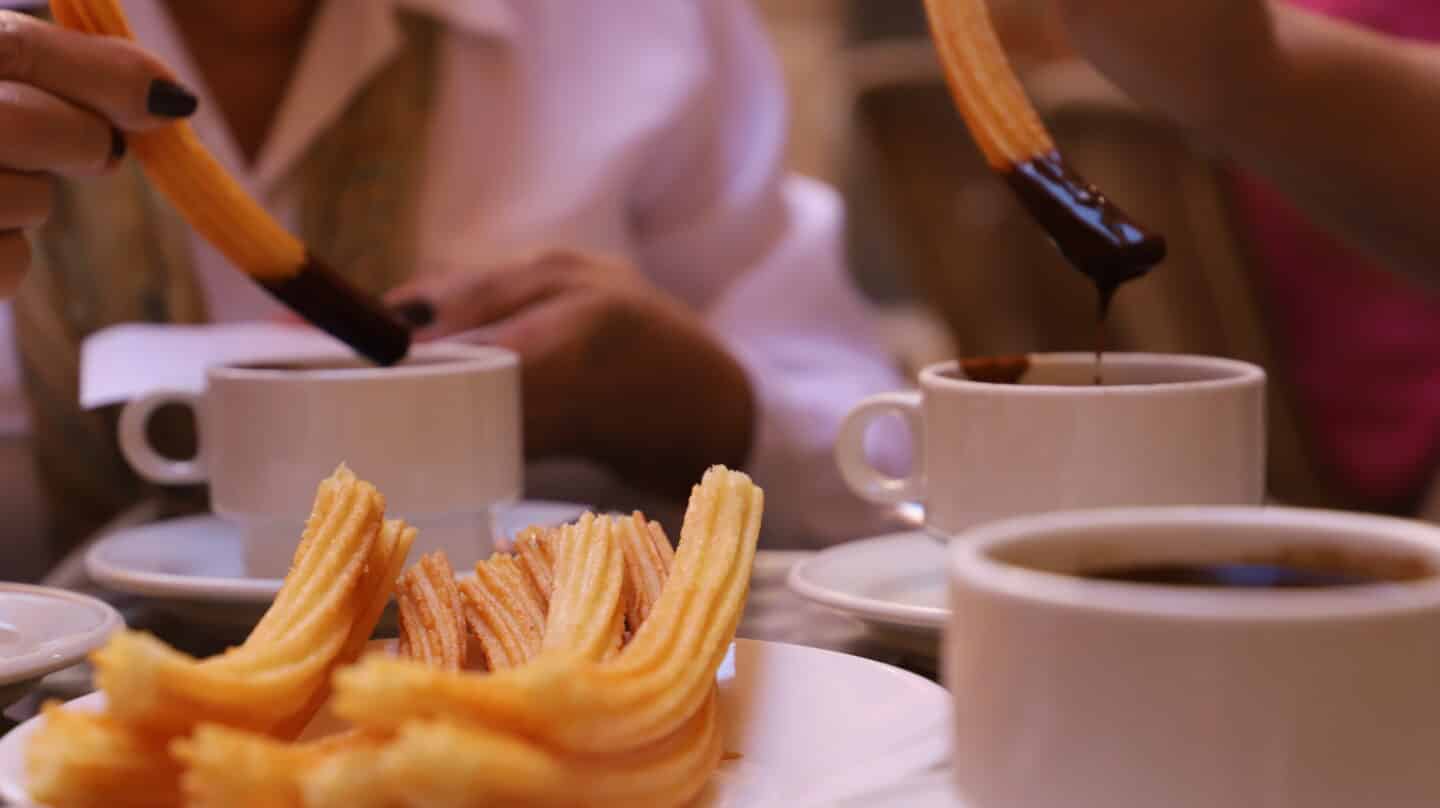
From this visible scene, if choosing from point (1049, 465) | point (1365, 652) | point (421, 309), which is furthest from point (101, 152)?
point (1365, 652)

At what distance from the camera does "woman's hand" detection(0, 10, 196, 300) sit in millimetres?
543

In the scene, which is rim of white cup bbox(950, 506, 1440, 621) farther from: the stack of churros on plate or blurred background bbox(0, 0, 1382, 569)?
blurred background bbox(0, 0, 1382, 569)

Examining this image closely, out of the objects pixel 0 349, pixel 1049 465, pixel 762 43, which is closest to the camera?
pixel 1049 465

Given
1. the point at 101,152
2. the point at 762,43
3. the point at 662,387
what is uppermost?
the point at 762,43

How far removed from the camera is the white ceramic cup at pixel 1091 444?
0.49 metres

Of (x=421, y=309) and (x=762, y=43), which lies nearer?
(x=421, y=309)

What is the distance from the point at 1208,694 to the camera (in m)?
0.25

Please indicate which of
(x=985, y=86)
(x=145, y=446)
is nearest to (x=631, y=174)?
(x=145, y=446)

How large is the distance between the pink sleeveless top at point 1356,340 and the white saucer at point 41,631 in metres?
1.05

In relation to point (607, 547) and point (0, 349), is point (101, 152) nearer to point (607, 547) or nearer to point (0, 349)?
point (607, 547)

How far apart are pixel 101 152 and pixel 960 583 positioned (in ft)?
1.35

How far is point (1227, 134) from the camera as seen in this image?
0.85 metres

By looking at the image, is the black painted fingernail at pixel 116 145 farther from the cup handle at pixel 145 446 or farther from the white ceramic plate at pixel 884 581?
the white ceramic plate at pixel 884 581

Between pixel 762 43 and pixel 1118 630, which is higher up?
pixel 762 43
